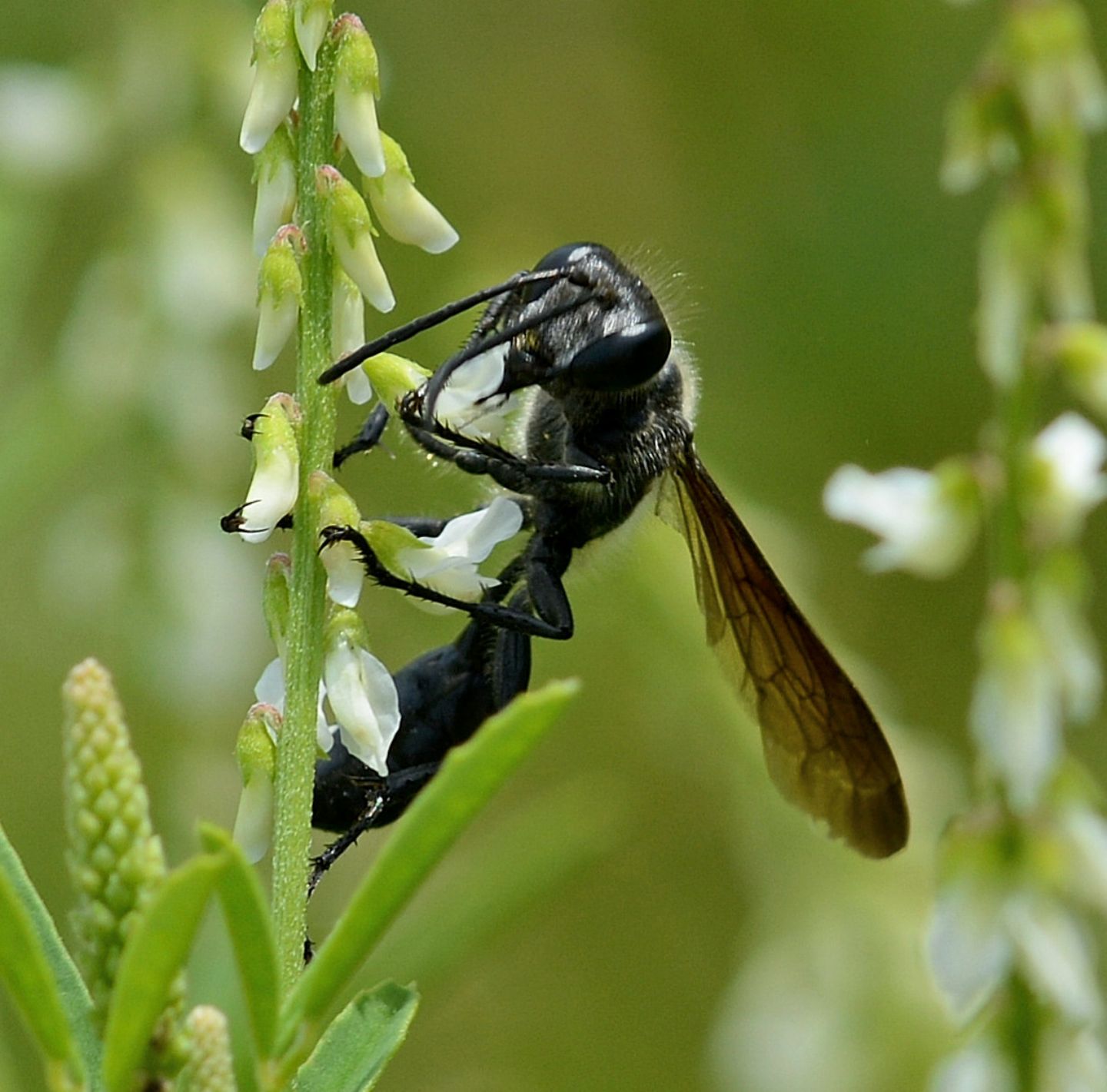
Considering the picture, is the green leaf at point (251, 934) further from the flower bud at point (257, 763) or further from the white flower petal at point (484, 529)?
the white flower petal at point (484, 529)

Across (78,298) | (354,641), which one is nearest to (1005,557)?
(354,641)

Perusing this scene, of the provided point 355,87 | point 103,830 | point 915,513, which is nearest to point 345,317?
point 355,87

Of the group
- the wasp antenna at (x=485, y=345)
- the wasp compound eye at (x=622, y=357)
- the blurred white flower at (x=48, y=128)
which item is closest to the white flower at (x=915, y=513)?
the wasp antenna at (x=485, y=345)

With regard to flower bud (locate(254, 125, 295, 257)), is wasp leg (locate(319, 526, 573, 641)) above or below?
below

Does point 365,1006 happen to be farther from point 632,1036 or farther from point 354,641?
point 632,1036

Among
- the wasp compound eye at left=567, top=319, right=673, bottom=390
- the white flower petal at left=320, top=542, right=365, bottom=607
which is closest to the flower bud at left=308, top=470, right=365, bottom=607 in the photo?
the white flower petal at left=320, top=542, right=365, bottom=607

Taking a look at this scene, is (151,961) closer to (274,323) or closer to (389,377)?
(274,323)

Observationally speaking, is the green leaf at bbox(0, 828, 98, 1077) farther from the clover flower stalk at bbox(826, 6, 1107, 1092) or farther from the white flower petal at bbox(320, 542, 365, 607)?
the clover flower stalk at bbox(826, 6, 1107, 1092)
